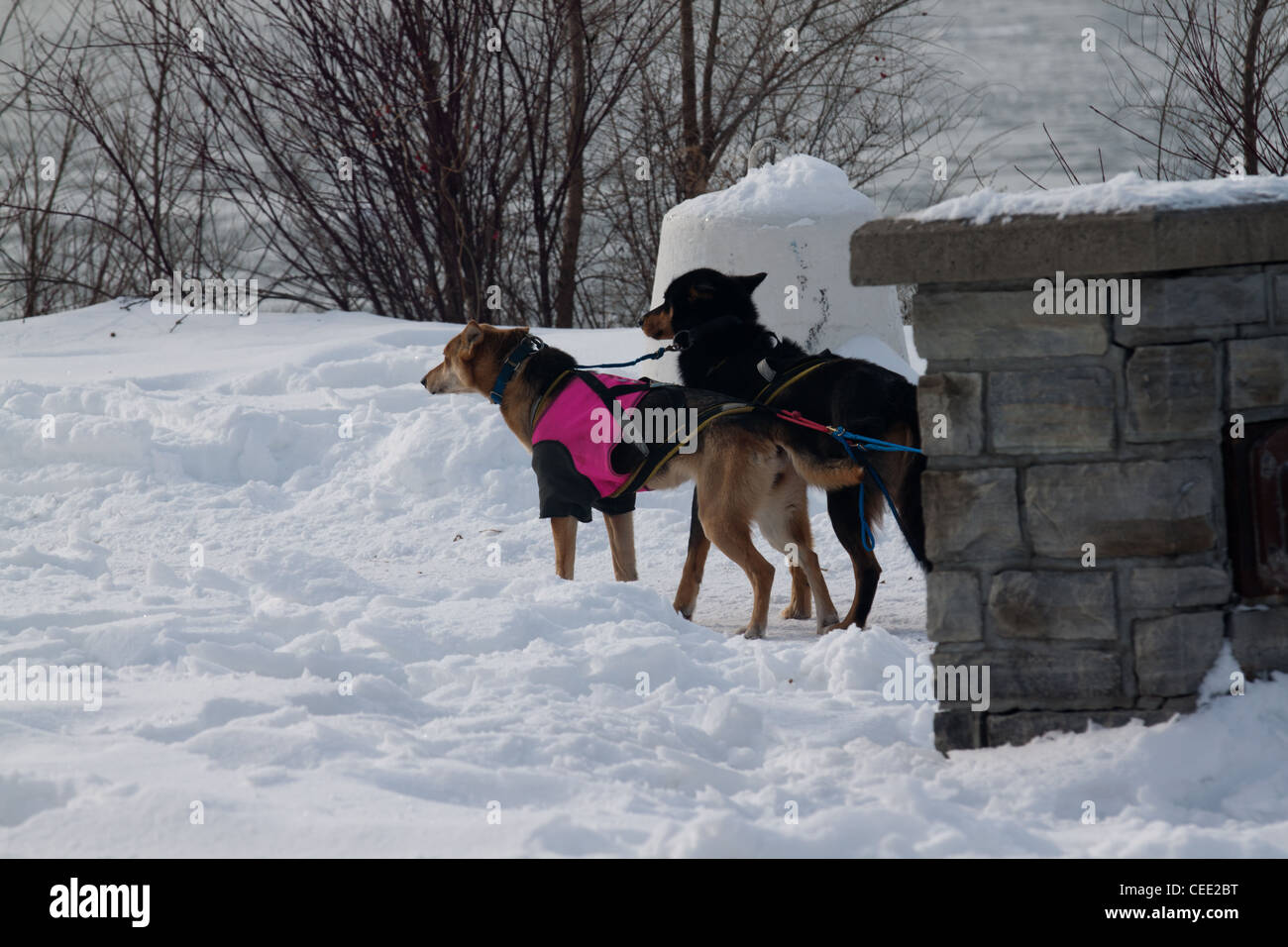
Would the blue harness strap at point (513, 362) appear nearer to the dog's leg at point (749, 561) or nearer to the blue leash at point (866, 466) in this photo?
the dog's leg at point (749, 561)

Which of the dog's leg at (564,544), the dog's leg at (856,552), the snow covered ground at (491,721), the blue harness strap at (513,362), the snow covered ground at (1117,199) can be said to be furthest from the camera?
the blue harness strap at (513,362)

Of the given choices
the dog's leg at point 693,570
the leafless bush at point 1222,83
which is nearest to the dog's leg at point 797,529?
the dog's leg at point 693,570

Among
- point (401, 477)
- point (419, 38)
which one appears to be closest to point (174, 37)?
point (419, 38)

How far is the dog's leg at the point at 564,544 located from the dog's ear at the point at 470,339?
109 centimetres

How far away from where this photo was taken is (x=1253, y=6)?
1009cm

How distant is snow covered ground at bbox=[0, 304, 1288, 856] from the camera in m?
3.10

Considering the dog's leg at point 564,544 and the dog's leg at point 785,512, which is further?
the dog's leg at point 564,544

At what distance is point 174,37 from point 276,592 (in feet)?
32.4

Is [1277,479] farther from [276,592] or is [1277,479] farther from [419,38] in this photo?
[419,38]

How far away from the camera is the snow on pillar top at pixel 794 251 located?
8.50m

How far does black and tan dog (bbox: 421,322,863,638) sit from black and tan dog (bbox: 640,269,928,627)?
13 cm

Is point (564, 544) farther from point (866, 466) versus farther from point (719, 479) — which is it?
point (866, 466)

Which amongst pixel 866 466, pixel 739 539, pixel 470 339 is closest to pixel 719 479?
pixel 739 539
